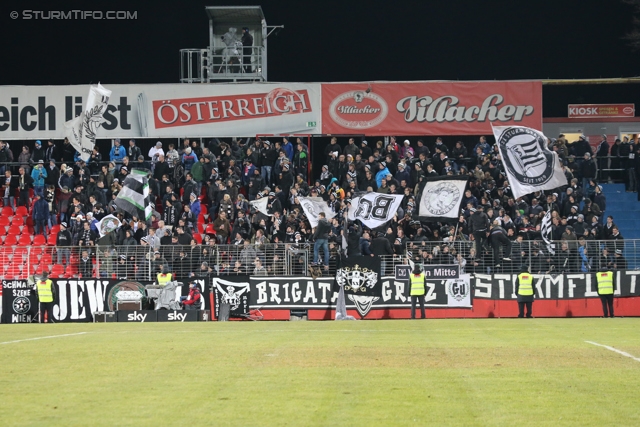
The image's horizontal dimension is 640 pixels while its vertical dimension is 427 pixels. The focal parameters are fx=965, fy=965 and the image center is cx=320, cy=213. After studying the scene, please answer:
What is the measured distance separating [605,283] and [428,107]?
13319 millimetres

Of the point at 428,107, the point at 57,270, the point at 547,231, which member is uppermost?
the point at 428,107

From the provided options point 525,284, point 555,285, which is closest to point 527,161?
point 555,285

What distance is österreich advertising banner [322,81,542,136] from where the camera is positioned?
4116cm

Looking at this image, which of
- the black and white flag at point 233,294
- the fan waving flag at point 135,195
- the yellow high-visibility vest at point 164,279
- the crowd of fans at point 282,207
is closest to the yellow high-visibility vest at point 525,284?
the crowd of fans at point 282,207

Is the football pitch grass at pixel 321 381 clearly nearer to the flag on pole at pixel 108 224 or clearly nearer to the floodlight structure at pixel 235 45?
the flag on pole at pixel 108 224

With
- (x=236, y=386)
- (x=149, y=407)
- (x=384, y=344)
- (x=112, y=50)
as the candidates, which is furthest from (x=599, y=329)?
(x=112, y=50)

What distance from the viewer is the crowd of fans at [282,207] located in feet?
105

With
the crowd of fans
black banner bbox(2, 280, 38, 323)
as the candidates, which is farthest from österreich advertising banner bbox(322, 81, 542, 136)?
black banner bbox(2, 280, 38, 323)

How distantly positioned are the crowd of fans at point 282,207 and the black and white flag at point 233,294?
47 centimetres

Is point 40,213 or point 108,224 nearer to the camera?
point 108,224

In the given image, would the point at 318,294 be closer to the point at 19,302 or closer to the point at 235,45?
the point at 19,302

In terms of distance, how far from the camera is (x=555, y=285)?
31984 millimetres

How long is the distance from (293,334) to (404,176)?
52.8 ft

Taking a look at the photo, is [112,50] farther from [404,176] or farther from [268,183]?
[404,176]
